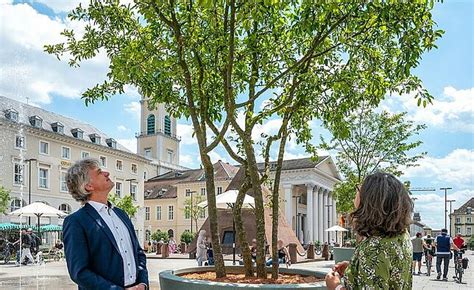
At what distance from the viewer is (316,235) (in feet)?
260

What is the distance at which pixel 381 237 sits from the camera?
8.87 ft

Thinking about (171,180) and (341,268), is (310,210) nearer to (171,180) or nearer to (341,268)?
(171,180)

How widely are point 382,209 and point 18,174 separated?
54.9m

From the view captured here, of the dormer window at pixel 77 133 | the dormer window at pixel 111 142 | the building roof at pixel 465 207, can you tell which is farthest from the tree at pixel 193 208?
the building roof at pixel 465 207

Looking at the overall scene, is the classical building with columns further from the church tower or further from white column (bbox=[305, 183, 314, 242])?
the church tower

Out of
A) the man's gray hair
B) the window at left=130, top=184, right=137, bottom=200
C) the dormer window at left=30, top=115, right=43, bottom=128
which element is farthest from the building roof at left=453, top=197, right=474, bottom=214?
the man's gray hair

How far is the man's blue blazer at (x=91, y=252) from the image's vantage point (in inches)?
134

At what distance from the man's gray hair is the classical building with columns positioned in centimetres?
6735

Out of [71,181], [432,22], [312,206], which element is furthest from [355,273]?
[312,206]

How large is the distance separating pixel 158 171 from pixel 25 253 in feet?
248

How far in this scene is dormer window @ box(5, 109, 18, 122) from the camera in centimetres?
5223

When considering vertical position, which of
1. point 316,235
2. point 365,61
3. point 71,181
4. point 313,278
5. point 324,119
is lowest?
point 316,235

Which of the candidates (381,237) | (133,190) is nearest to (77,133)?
(133,190)

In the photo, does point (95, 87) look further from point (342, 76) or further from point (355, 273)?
point (355, 273)
